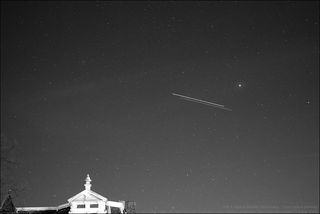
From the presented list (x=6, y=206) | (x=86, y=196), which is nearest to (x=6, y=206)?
(x=6, y=206)

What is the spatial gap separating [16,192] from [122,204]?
38.4m

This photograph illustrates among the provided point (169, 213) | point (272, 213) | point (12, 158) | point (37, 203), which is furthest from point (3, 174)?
point (272, 213)

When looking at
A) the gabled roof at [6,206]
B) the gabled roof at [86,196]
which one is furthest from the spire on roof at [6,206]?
the gabled roof at [86,196]

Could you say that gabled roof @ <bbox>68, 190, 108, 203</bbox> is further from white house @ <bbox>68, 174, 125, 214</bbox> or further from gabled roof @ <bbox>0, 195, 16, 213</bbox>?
gabled roof @ <bbox>0, 195, 16, 213</bbox>

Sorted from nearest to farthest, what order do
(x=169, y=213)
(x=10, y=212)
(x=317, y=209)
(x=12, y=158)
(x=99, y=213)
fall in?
1. (x=10, y=212)
2. (x=99, y=213)
3. (x=12, y=158)
4. (x=169, y=213)
5. (x=317, y=209)

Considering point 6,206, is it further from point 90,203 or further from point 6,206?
point 90,203

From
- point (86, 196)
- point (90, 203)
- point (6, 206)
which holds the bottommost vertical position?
point (6, 206)

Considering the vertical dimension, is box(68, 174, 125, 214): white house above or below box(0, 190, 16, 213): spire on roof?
above

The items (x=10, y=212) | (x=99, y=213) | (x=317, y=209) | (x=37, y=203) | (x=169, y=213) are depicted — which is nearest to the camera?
(x=10, y=212)

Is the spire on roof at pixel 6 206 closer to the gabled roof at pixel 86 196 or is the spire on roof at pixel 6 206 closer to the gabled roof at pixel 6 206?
the gabled roof at pixel 6 206

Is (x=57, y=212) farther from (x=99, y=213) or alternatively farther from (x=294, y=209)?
(x=294, y=209)

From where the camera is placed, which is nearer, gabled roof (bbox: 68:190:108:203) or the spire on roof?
the spire on roof

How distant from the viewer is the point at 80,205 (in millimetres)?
16562

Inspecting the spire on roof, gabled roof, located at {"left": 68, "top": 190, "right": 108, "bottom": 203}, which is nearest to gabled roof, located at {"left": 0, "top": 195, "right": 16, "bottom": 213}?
the spire on roof
